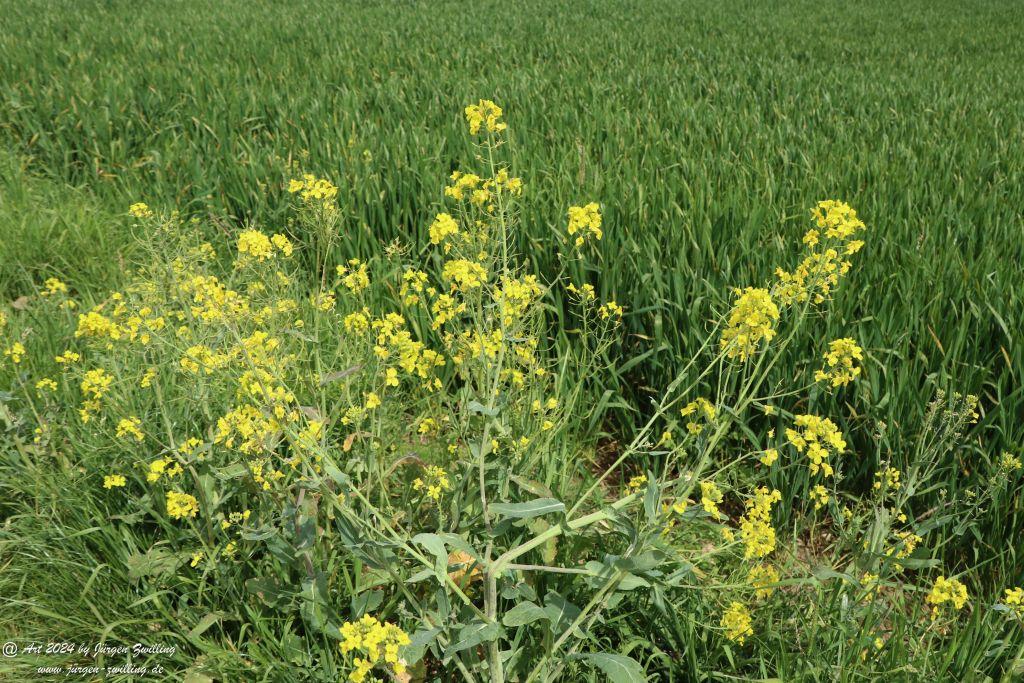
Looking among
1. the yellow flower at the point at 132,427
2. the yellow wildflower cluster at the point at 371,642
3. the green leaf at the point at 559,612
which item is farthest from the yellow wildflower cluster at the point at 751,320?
the yellow flower at the point at 132,427

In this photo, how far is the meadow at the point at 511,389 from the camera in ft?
4.75

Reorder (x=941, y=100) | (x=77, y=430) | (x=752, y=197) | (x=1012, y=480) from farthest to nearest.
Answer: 1. (x=941, y=100)
2. (x=752, y=197)
3. (x=77, y=430)
4. (x=1012, y=480)

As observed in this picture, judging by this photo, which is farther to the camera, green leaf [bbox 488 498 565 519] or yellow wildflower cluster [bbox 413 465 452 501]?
yellow wildflower cluster [bbox 413 465 452 501]

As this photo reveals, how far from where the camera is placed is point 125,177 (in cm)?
398

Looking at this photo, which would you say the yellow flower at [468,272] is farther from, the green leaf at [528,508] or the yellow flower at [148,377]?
the yellow flower at [148,377]

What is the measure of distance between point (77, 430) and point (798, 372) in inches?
81.2

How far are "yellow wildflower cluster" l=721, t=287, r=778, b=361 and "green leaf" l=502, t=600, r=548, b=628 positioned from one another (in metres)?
0.59

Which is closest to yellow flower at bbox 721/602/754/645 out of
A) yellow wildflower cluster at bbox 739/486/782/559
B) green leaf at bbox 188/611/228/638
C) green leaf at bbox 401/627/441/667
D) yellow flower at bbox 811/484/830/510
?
yellow wildflower cluster at bbox 739/486/782/559

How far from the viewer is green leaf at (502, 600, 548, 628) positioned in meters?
1.28

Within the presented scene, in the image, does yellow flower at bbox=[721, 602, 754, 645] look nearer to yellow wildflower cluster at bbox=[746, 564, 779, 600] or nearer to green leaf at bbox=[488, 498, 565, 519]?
yellow wildflower cluster at bbox=[746, 564, 779, 600]

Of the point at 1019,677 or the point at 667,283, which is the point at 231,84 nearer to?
the point at 667,283

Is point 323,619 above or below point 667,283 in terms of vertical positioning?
below

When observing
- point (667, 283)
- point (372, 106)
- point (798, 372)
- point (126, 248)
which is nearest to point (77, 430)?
point (126, 248)

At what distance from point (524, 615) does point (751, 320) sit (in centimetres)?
67
